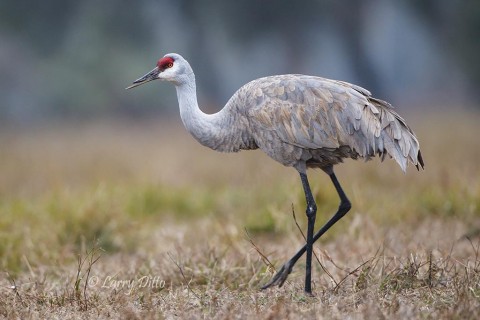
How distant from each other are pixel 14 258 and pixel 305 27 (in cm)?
1140

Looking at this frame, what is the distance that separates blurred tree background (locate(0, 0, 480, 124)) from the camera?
586 inches

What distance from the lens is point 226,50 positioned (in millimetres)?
15734

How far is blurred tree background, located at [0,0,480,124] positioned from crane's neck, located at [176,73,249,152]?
9.87 meters

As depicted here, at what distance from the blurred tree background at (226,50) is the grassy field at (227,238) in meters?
3.62

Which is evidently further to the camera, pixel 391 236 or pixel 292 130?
pixel 391 236

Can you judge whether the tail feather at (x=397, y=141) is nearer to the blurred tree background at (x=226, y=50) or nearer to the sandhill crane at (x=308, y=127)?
the sandhill crane at (x=308, y=127)

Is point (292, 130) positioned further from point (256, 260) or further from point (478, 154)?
point (478, 154)

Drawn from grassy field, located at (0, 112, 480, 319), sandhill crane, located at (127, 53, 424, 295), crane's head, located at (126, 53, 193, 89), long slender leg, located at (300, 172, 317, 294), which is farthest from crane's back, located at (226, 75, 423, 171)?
grassy field, located at (0, 112, 480, 319)

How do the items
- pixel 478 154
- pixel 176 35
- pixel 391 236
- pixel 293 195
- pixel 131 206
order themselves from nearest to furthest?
pixel 391 236, pixel 293 195, pixel 131 206, pixel 478 154, pixel 176 35

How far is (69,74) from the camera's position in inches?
605

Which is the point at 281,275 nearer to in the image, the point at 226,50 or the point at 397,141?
the point at 397,141

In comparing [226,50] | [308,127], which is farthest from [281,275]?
[226,50]

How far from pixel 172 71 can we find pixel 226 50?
1110 centimetres

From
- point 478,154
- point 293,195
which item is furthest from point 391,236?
point 478,154
